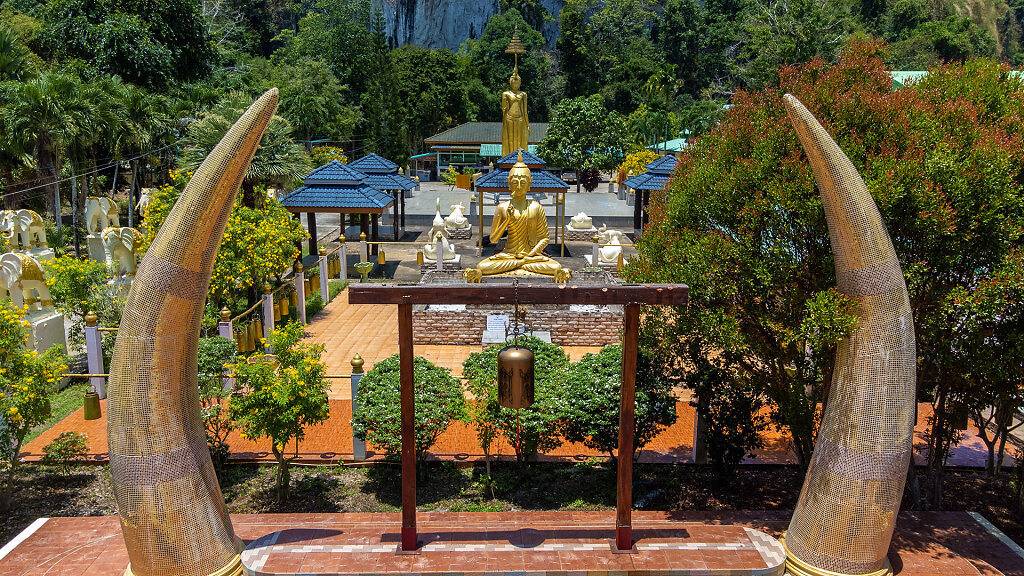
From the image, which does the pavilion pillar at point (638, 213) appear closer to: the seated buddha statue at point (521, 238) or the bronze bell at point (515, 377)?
the seated buddha statue at point (521, 238)

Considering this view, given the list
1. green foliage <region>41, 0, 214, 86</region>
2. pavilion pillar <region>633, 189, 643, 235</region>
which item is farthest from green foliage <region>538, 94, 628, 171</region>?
green foliage <region>41, 0, 214, 86</region>

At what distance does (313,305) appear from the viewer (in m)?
19.6

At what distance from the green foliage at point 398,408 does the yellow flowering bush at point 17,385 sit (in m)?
3.69

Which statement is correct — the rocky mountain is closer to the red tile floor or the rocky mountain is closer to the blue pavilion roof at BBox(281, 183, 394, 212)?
the blue pavilion roof at BBox(281, 183, 394, 212)

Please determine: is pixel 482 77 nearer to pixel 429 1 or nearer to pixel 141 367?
pixel 429 1

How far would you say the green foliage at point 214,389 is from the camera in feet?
33.6

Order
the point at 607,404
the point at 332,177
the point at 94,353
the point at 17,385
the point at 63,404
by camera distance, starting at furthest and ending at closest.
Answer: the point at 332,177
the point at 63,404
the point at 94,353
the point at 607,404
the point at 17,385

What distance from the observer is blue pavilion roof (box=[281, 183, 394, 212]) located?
22031mm

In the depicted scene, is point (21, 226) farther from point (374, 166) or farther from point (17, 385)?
point (374, 166)

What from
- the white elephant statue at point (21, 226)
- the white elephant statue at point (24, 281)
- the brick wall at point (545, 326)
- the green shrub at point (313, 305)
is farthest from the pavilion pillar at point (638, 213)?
the white elephant statue at point (24, 281)

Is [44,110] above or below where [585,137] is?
below

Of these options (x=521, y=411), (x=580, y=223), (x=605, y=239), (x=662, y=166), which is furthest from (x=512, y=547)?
(x=580, y=223)

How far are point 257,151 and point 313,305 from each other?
5.06 metres

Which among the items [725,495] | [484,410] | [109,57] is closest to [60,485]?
[484,410]
